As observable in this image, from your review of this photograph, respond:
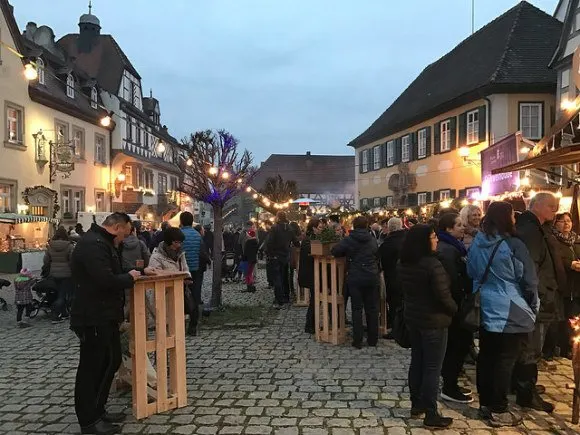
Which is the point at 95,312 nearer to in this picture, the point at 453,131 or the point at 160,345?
the point at 160,345

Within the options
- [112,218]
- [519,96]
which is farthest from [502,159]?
[519,96]

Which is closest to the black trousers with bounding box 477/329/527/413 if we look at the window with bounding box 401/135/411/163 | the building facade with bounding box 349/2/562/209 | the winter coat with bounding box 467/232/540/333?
the winter coat with bounding box 467/232/540/333

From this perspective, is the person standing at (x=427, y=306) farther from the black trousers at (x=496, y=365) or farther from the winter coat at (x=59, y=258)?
the winter coat at (x=59, y=258)

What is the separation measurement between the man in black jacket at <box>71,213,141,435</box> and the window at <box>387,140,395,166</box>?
27668mm

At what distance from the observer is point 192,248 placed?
8516 millimetres

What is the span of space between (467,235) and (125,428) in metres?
4.07

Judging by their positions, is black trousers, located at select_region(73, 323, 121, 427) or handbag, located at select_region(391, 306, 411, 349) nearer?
black trousers, located at select_region(73, 323, 121, 427)

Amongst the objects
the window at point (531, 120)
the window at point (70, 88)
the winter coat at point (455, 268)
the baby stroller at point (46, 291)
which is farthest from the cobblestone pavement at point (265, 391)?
the window at point (70, 88)

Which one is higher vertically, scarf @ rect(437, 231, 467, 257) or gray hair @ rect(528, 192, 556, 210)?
gray hair @ rect(528, 192, 556, 210)

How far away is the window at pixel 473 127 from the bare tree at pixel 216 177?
1307cm

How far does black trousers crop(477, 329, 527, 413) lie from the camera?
448cm

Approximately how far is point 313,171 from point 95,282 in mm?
67529

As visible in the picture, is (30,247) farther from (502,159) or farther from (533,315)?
Answer: (533,315)

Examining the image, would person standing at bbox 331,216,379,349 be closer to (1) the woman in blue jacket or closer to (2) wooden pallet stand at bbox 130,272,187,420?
(1) the woman in blue jacket
